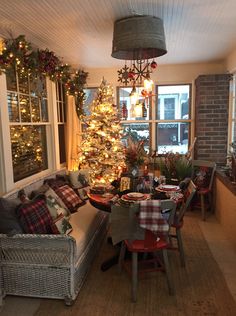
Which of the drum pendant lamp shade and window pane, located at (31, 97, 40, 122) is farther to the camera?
window pane, located at (31, 97, 40, 122)

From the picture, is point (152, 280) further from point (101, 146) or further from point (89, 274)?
point (101, 146)

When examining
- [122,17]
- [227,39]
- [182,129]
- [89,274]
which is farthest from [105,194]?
[182,129]

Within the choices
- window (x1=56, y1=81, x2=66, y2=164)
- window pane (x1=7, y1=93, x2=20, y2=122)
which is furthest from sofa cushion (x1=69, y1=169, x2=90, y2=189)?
window pane (x1=7, y1=93, x2=20, y2=122)

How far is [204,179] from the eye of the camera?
14.8 ft

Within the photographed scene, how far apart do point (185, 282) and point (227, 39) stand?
9.99ft

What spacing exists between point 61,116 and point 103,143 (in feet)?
3.13

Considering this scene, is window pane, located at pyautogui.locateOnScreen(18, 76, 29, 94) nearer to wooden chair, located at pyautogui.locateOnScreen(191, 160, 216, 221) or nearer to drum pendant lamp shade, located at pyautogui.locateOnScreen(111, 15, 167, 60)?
drum pendant lamp shade, located at pyautogui.locateOnScreen(111, 15, 167, 60)

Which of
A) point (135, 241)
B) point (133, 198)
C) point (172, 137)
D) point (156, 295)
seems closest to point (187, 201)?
point (133, 198)

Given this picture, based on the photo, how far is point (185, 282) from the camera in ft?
8.38

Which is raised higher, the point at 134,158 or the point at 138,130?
the point at 138,130

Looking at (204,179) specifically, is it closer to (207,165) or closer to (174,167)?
(207,165)

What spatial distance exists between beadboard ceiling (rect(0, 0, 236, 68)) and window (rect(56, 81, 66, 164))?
0.83 meters

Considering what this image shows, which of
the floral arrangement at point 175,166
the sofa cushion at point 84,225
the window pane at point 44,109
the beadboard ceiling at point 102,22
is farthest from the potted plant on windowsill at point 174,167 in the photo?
the window pane at point 44,109

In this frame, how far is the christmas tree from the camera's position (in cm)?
479
